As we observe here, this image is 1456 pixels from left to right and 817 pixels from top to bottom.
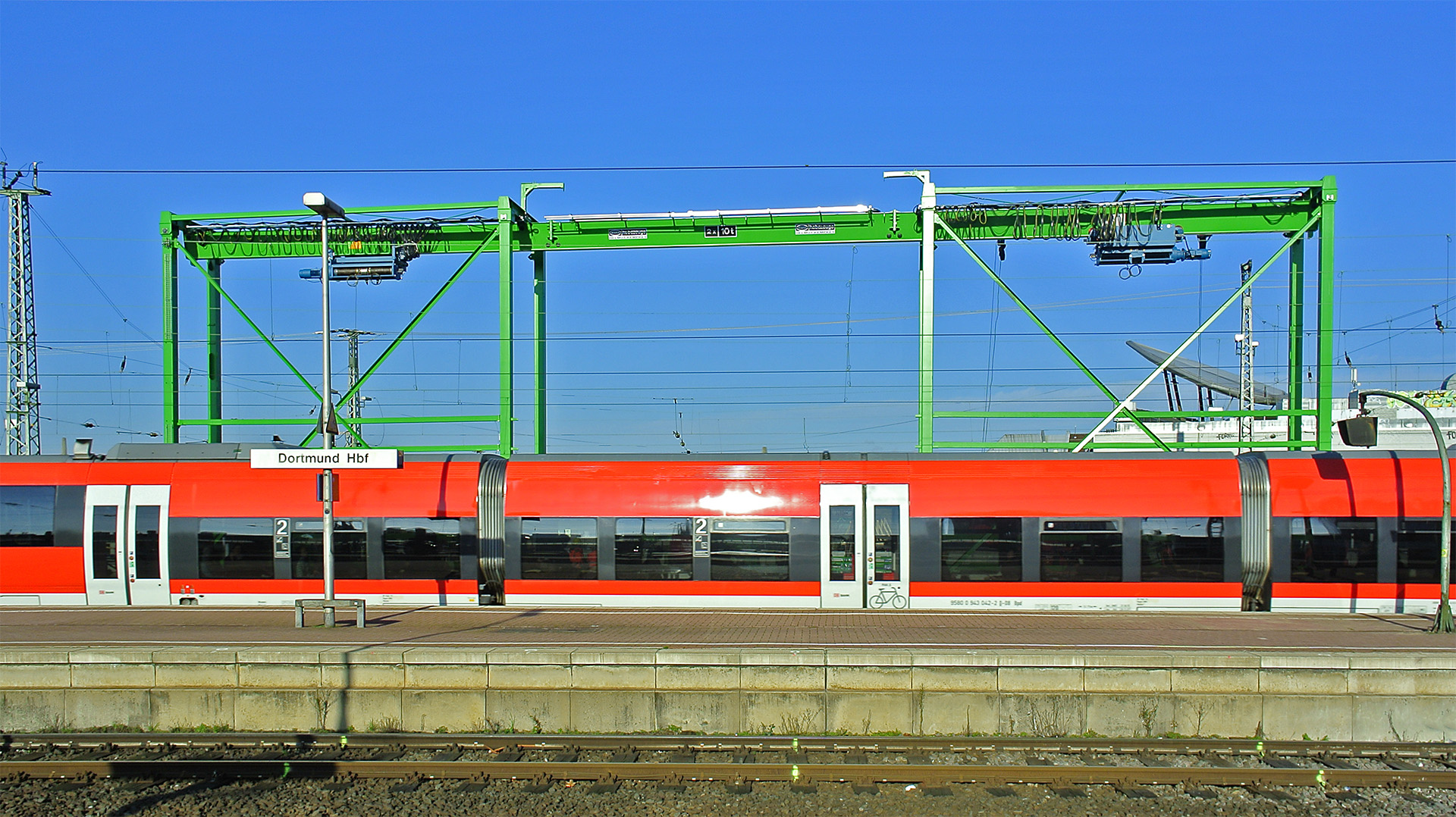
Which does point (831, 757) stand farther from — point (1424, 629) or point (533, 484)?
point (1424, 629)

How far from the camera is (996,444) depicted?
76.5ft

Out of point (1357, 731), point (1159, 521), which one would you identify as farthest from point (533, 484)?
point (1357, 731)

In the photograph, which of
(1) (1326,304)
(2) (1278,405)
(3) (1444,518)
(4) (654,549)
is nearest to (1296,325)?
(1) (1326,304)

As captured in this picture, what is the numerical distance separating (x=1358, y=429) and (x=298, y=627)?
18138 millimetres

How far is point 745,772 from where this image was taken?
11352 mm

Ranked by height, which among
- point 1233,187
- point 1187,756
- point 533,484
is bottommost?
point 1187,756

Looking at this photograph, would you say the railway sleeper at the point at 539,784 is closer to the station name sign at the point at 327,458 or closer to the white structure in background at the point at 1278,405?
the station name sign at the point at 327,458

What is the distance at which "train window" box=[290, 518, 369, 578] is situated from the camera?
811 inches

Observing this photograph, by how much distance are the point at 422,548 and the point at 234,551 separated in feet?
12.6

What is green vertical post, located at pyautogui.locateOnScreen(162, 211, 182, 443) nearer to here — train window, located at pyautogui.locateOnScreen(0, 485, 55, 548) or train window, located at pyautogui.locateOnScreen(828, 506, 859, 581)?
train window, located at pyautogui.locateOnScreen(0, 485, 55, 548)

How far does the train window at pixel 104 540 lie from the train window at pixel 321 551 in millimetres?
3568

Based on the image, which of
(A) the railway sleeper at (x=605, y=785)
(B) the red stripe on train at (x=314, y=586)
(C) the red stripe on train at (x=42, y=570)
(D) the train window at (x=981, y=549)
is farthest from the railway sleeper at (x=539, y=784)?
(C) the red stripe on train at (x=42, y=570)

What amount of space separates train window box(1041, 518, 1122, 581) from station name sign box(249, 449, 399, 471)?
1221 centimetres

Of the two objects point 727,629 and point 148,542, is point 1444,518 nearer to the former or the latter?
point 727,629
